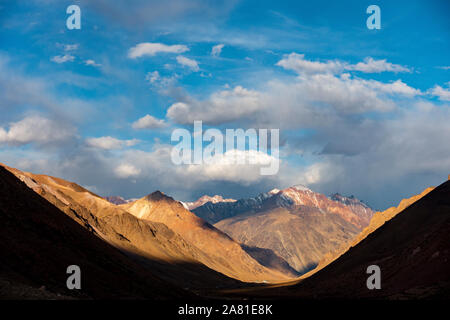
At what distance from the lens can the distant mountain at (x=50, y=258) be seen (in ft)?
210

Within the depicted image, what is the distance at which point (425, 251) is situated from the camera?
361ft

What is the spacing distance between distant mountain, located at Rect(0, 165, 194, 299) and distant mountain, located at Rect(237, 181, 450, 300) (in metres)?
Answer: 49.2

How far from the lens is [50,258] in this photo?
74.2 metres

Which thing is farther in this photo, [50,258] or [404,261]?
[404,261]

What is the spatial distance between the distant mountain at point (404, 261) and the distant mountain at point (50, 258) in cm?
4919

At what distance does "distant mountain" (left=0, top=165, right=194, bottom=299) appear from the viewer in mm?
63894

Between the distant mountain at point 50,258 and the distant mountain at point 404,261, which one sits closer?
the distant mountain at point 50,258

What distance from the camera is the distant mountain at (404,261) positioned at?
95.4 meters

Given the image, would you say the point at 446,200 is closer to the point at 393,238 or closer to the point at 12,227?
the point at 393,238

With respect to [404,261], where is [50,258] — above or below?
above

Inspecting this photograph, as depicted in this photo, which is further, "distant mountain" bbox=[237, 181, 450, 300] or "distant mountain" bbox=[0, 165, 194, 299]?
"distant mountain" bbox=[237, 181, 450, 300]

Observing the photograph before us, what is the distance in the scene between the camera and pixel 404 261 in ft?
384

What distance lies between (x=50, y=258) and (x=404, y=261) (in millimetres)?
84762

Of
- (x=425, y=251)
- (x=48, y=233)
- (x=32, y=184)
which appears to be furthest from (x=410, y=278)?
(x=32, y=184)
